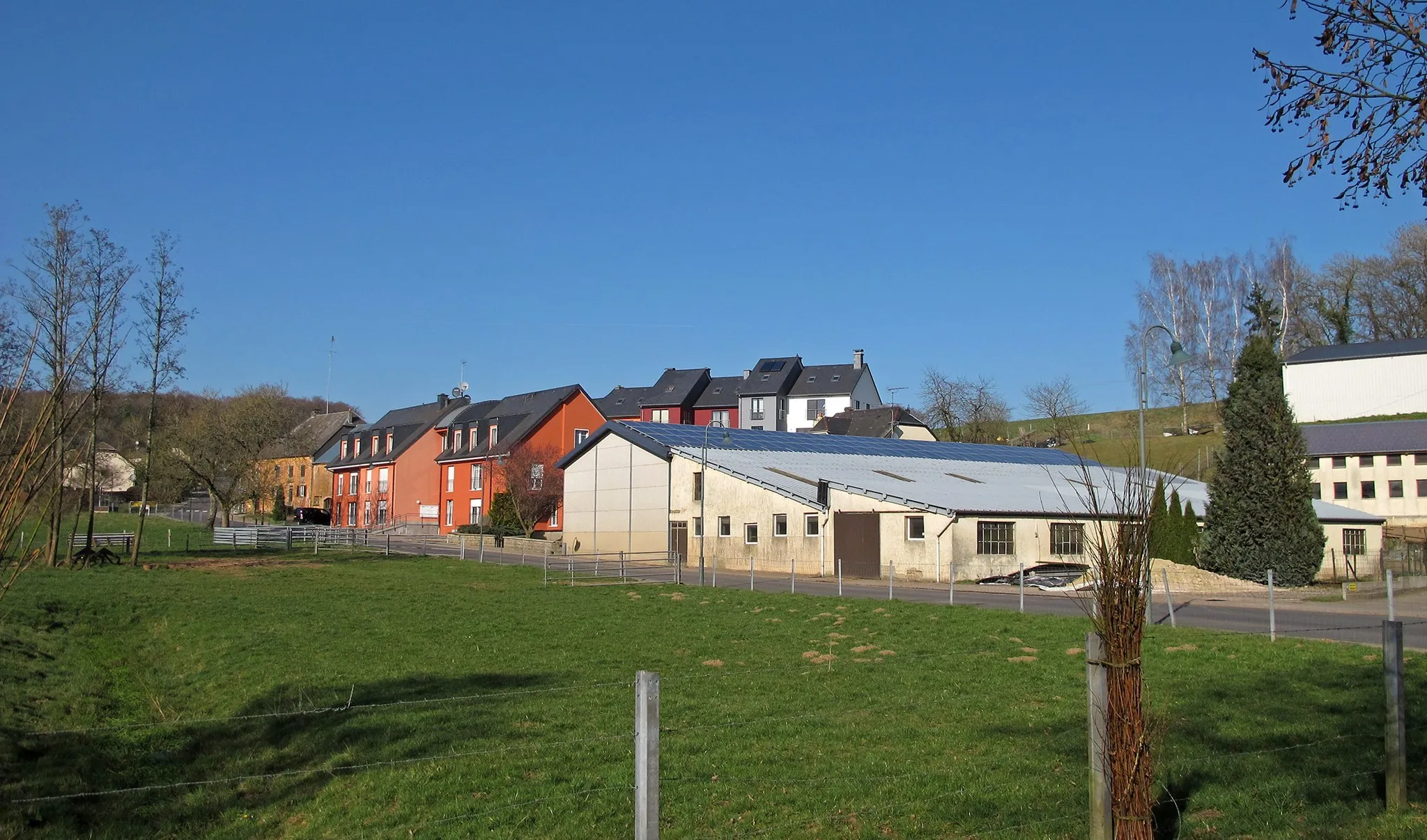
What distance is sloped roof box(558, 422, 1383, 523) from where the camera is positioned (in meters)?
41.3

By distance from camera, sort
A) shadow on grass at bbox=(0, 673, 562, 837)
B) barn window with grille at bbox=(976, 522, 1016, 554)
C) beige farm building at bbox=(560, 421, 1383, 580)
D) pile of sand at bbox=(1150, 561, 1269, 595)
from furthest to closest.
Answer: beige farm building at bbox=(560, 421, 1383, 580)
barn window with grille at bbox=(976, 522, 1016, 554)
pile of sand at bbox=(1150, 561, 1269, 595)
shadow on grass at bbox=(0, 673, 562, 837)

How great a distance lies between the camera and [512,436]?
6894 centimetres

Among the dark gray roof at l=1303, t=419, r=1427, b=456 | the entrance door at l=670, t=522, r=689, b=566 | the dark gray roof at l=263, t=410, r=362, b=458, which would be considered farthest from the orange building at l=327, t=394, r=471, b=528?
the dark gray roof at l=1303, t=419, r=1427, b=456

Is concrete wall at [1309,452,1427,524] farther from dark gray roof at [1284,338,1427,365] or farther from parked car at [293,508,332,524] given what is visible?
parked car at [293,508,332,524]

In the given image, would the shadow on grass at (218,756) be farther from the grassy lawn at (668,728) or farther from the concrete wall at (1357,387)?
the concrete wall at (1357,387)

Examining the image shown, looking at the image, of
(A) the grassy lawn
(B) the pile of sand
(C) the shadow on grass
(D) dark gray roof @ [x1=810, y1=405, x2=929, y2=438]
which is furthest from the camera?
(D) dark gray roof @ [x1=810, y1=405, x2=929, y2=438]

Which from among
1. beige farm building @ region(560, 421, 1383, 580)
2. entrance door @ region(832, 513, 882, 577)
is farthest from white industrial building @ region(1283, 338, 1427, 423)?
entrance door @ region(832, 513, 882, 577)

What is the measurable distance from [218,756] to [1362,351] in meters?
75.7

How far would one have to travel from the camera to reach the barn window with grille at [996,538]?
3900 centimetres

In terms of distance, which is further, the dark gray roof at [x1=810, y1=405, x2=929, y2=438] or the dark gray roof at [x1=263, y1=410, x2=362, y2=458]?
the dark gray roof at [x1=263, y1=410, x2=362, y2=458]

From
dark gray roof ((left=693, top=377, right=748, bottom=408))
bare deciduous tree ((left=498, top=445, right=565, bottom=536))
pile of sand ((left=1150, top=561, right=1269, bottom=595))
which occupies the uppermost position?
dark gray roof ((left=693, top=377, right=748, bottom=408))

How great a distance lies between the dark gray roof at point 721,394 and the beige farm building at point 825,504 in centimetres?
3217

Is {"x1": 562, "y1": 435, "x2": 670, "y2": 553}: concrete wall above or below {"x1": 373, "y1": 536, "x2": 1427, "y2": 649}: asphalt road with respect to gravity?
above

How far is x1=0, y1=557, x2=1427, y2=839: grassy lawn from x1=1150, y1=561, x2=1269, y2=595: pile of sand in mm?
14684
